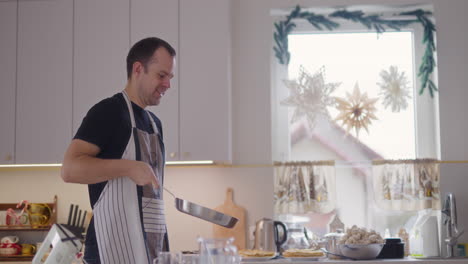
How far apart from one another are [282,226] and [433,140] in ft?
4.02

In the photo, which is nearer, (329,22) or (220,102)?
(220,102)

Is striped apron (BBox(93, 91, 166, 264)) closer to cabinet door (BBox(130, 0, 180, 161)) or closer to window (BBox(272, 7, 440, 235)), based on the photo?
cabinet door (BBox(130, 0, 180, 161))

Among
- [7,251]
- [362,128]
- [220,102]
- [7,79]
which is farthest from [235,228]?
[7,79]

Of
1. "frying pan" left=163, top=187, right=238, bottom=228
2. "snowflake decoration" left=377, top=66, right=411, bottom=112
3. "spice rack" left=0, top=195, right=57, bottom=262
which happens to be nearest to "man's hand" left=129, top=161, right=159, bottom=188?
"frying pan" left=163, top=187, right=238, bottom=228

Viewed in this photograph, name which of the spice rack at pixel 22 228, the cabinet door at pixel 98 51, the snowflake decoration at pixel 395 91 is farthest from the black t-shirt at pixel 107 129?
the snowflake decoration at pixel 395 91

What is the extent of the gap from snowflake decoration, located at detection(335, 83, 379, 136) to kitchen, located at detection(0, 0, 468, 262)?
0.47 m

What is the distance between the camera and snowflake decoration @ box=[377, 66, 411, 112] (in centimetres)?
430

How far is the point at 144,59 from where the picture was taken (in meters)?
2.49

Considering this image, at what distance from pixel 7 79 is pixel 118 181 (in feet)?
7.22

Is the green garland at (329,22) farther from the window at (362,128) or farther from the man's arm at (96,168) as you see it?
the man's arm at (96,168)

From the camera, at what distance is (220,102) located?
155 inches

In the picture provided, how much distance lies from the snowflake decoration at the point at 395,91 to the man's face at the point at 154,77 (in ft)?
7.26

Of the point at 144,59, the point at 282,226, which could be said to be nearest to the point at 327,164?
the point at 282,226

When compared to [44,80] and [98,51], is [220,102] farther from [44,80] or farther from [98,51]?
[44,80]
